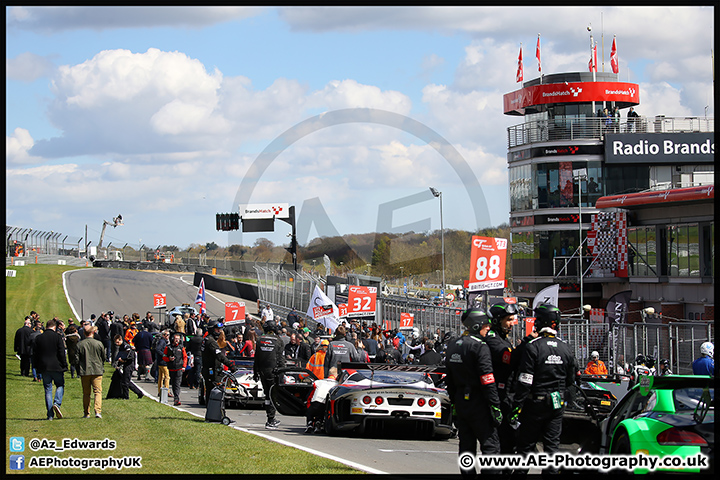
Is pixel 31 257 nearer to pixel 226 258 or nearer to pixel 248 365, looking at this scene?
pixel 226 258

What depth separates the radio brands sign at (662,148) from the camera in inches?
1918

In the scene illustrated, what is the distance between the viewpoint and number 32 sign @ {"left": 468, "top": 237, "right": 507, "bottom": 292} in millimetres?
16578

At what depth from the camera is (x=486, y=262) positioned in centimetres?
1661

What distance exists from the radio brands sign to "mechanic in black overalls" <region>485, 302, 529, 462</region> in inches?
1683

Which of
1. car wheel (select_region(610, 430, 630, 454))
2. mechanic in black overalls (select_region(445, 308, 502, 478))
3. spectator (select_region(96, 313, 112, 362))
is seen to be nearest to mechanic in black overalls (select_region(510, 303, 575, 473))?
mechanic in black overalls (select_region(445, 308, 502, 478))

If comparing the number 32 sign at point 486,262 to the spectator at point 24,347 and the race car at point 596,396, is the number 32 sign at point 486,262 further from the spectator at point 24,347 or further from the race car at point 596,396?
the spectator at point 24,347

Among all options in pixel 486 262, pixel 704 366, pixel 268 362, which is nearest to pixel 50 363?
pixel 268 362

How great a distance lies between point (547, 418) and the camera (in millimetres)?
7754

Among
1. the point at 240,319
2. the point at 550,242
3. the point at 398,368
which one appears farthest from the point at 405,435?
the point at 550,242

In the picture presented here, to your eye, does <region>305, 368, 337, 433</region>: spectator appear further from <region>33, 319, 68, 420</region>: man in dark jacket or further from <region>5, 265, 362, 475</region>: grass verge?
<region>33, 319, 68, 420</region>: man in dark jacket

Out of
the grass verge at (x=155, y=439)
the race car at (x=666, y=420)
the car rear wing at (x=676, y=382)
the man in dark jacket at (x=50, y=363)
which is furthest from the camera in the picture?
the man in dark jacket at (x=50, y=363)

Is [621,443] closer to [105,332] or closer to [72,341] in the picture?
[72,341]

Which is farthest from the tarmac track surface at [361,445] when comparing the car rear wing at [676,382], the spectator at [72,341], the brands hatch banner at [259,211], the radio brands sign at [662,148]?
the radio brands sign at [662,148]

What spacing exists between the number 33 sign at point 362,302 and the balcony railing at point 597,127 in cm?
2730
